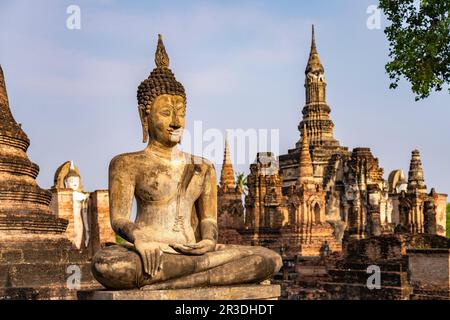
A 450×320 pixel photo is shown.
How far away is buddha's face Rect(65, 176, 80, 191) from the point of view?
87.1ft

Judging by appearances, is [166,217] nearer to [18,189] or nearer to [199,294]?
[199,294]

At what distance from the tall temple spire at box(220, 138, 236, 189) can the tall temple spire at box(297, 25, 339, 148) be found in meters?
6.13

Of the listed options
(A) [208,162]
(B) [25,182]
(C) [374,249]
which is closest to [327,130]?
(C) [374,249]

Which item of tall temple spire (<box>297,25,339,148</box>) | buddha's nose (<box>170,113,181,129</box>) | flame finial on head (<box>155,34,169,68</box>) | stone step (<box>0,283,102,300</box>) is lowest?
stone step (<box>0,283,102,300</box>)

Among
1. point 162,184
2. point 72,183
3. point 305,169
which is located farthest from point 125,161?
point 305,169

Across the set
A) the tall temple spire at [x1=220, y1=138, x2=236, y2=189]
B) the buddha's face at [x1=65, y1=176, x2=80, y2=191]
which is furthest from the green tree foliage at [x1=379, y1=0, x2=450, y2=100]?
the tall temple spire at [x1=220, y1=138, x2=236, y2=189]

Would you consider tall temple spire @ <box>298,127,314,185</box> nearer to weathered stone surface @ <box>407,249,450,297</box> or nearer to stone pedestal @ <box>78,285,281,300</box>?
weathered stone surface @ <box>407,249,450,297</box>

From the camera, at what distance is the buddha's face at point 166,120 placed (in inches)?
246

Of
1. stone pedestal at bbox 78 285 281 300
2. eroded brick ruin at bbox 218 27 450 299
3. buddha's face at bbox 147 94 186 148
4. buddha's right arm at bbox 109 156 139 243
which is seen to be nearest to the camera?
stone pedestal at bbox 78 285 281 300

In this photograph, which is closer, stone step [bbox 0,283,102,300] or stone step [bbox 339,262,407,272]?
stone step [bbox 0,283,102,300]

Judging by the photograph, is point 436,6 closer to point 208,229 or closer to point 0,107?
point 0,107

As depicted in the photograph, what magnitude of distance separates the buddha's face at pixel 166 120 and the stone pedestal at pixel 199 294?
1400 mm

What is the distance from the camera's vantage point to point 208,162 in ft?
21.3

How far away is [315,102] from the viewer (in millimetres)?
42281
